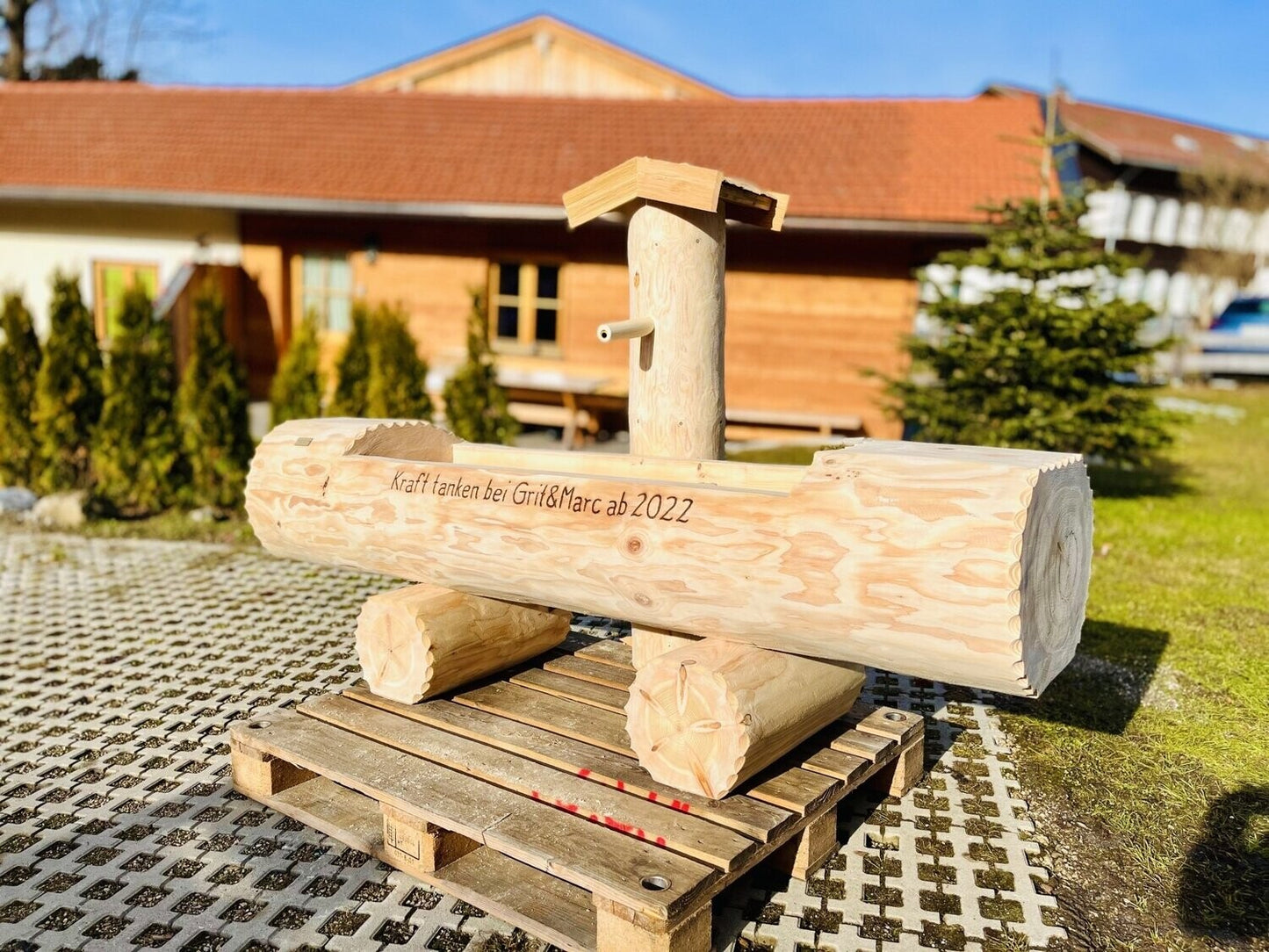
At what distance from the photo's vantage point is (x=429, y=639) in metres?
3.69

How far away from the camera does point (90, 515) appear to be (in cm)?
822

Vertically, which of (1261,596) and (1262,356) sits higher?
(1262,356)

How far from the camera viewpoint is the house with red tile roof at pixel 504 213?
438 inches

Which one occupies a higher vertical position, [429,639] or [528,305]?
[528,305]

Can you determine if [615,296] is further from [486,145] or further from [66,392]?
[66,392]

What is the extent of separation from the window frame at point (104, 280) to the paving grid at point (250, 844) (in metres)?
9.07

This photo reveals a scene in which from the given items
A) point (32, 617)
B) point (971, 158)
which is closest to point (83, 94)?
point (32, 617)

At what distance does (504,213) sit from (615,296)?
1683 millimetres

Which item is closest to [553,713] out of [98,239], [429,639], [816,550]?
[429,639]

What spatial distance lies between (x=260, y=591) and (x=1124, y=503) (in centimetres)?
812

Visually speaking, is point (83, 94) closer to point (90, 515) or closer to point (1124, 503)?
point (90, 515)

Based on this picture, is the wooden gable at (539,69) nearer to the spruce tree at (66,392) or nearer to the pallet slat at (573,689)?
the spruce tree at (66,392)

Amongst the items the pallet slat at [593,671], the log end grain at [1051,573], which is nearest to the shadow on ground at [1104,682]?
the log end grain at [1051,573]

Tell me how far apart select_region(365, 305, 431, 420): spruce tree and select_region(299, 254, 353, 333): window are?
4698mm
